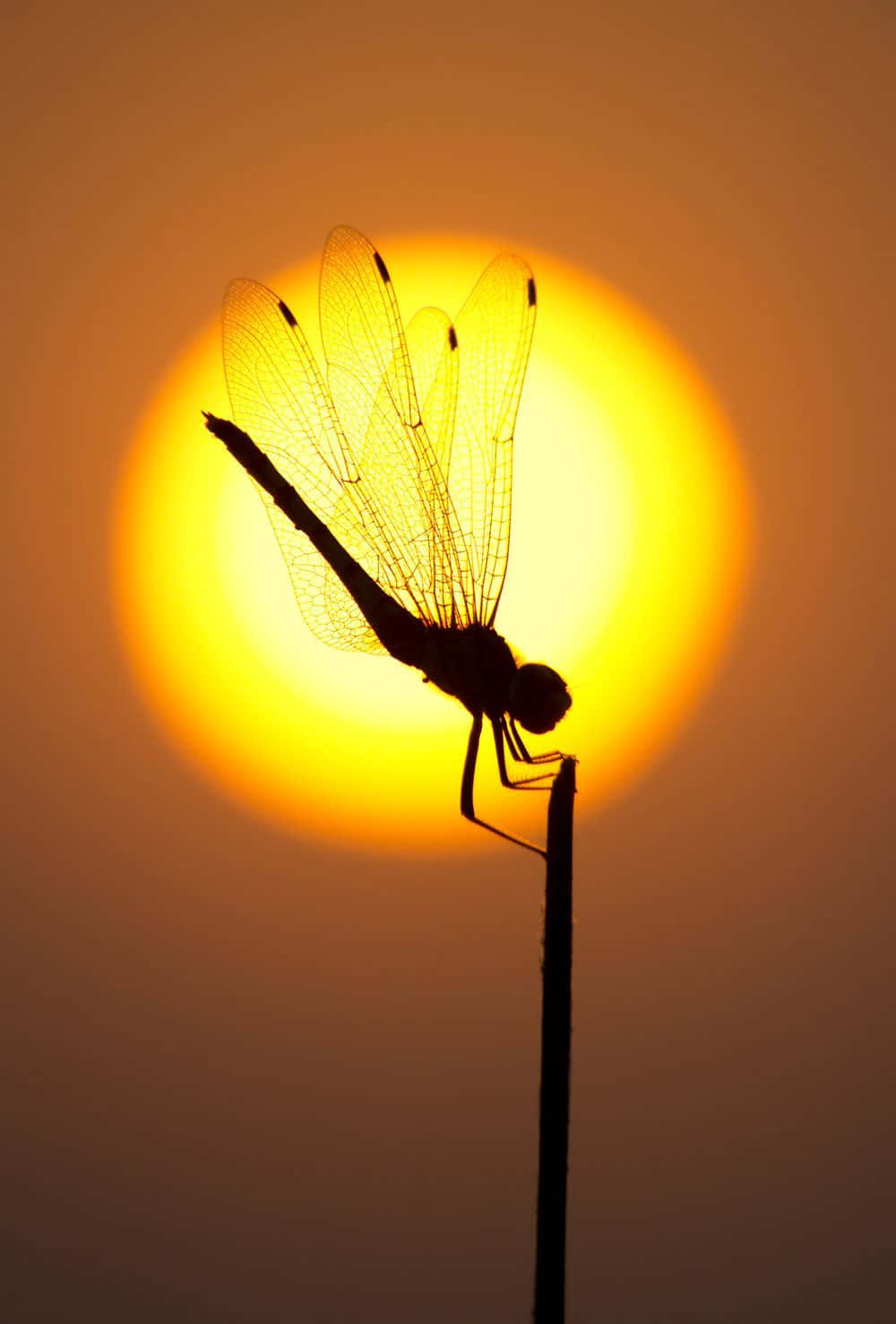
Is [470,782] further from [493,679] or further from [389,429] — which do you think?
[389,429]

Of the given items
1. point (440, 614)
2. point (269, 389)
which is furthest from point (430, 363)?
point (440, 614)

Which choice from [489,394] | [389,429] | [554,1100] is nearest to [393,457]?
[389,429]

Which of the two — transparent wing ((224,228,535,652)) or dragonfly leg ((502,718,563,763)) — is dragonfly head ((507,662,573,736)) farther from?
transparent wing ((224,228,535,652))

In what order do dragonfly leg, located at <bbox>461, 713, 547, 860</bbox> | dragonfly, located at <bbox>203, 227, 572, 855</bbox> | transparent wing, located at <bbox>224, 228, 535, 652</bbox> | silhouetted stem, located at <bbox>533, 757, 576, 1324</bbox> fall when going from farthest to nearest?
transparent wing, located at <bbox>224, 228, 535, 652</bbox>
dragonfly, located at <bbox>203, 227, 572, 855</bbox>
dragonfly leg, located at <bbox>461, 713, 547, 860</bbox>
silhouetted stem, located at <bbox>533, 757, 576, 1324</bbox>

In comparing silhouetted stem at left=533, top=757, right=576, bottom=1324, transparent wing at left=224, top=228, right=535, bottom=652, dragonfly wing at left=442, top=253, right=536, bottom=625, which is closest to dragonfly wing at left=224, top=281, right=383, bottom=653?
transparent wing at left=224, top=228, right=535, bottom=652

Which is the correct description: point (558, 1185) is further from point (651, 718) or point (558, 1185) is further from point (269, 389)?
point (651, 718)

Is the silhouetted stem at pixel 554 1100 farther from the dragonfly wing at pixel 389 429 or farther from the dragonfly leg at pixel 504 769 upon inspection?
the dragonfly wing at pixel 389 429
